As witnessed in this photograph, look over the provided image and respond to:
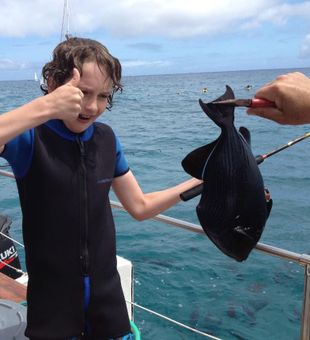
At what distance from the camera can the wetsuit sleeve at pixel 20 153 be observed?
1515mm

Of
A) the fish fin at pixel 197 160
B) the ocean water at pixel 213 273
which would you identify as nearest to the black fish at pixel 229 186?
the fish fin at pixel 197 160

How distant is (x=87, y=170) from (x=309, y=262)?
101 cm

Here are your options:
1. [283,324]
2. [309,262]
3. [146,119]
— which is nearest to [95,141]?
[309,262]

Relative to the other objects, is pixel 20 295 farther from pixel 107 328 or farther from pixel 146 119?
pixel 146 119

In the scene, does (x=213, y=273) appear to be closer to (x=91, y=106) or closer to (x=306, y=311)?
(x=306, y=311)

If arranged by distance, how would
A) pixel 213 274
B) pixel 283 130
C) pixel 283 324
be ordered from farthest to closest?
pixel 283 130, pixel 213 274, pixel 283 324

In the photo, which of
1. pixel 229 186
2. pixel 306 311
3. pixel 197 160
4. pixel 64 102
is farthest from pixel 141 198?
pixel 306 311

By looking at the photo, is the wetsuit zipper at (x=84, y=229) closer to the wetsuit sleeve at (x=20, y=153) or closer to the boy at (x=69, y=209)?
the boy at (x=69, y=209)

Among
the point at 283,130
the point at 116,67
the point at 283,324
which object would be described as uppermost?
the point at 116,67

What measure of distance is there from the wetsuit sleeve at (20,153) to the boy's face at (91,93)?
167 millimetres

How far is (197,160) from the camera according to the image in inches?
61.1

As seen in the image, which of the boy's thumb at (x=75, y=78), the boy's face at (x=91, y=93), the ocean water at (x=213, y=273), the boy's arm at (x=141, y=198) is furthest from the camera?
the ocean water at (x=213, y=273)

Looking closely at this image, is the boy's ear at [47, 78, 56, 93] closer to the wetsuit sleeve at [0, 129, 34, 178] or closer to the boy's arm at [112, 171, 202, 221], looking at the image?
the wetsuit sleeve at [0, 129, 34, 178]

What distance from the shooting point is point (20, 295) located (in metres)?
2.82
